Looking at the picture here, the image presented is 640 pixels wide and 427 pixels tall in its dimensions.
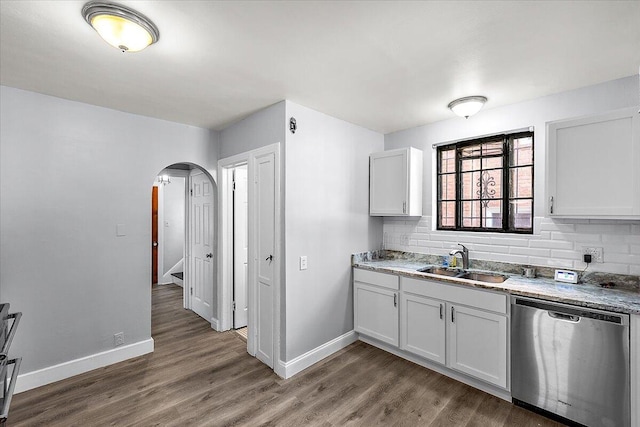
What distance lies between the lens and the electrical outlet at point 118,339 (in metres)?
3.09

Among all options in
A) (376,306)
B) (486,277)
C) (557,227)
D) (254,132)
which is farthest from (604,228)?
(254,132)

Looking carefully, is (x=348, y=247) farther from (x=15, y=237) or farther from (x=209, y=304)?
(x=15, y=237)

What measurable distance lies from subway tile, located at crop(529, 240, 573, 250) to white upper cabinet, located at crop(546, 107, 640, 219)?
37cm

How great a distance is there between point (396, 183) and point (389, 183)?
3.8 inches

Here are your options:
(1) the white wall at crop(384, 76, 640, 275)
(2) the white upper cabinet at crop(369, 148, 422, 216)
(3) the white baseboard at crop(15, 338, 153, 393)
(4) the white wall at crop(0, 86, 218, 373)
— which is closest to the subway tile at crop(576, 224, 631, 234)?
(1) the white wall at crop(384, 76, 640, 275)

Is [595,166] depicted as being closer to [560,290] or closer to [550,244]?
[550,244]

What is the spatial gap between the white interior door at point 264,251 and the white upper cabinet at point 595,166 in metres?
2.44

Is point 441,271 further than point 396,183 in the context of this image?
No

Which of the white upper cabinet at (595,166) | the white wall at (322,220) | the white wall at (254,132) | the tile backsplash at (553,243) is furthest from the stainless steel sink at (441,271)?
the white wall at (254,132)

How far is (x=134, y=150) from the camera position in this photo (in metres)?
3.21

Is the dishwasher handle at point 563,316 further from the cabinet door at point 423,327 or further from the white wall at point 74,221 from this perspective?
the white wall at point 74,221

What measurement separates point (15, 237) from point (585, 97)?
5.01 meters

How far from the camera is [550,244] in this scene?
2742 millimetres

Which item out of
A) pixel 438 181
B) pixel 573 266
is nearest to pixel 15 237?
pixel 438 181
